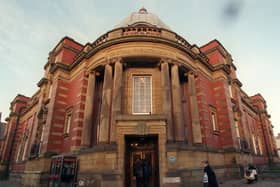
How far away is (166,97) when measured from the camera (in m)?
12.5

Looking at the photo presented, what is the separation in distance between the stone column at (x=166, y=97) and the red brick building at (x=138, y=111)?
0.07m

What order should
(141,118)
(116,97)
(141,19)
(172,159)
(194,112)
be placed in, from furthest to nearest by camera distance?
(141,19) → (194,112) → (116,97) → (141,118) → (172,159)

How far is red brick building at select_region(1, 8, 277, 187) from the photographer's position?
34.5ft

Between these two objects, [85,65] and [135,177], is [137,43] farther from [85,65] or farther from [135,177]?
[135,177]

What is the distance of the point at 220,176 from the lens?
44.4ft

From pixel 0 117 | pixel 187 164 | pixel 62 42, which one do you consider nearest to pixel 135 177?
pixel 187 164

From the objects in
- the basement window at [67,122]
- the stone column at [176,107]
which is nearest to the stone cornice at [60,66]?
the basement window at [67,122]

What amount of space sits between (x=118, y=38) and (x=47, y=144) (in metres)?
10.5

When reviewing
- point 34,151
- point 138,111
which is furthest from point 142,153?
point 34,151

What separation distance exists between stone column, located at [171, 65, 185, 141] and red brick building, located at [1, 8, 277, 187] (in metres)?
0.07

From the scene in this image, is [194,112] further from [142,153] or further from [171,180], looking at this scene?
[171,180]

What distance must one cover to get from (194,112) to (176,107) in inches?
84.6

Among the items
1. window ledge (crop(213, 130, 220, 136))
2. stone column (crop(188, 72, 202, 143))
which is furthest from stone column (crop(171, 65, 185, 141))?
window ledge (crop(213, 130, 220, 136))

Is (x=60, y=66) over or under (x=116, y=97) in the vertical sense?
over
